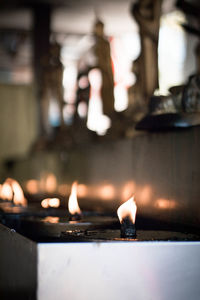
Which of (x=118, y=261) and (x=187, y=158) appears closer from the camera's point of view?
(x=118, y=261)

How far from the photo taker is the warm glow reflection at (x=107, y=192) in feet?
11.9

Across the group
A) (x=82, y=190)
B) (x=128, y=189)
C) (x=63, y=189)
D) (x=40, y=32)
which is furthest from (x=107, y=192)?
(x=40, y=32)

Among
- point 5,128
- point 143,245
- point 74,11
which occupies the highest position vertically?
point 74,11

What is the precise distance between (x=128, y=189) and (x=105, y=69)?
3.88ft

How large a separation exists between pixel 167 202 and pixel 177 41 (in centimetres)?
790

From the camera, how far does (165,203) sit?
2.54 metres

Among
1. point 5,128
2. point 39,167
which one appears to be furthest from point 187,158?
point 5,128

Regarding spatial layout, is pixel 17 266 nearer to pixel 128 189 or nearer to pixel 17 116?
pixel 128 189

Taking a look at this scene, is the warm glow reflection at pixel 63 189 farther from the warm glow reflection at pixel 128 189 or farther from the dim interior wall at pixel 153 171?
the warm glow reflection at pixel 128 189

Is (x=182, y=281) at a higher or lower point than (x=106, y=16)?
lower

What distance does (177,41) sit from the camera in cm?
995

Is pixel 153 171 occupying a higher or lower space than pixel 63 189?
lower

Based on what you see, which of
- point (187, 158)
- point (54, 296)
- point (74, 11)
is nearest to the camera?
point (54, 296)

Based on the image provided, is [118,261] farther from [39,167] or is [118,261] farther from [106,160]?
[39,167]
